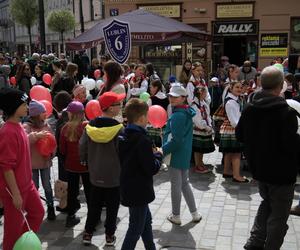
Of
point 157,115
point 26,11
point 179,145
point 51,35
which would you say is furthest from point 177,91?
point 51,35

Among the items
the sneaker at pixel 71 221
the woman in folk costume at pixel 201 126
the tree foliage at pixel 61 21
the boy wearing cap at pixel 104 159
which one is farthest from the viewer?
the tree foliage at pixel 61 21

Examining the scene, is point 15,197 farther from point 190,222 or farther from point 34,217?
point 190,222

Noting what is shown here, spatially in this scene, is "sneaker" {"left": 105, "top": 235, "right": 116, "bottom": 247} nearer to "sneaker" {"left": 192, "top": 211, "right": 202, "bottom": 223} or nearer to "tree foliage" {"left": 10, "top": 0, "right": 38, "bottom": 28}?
"sneaker" {"left": 192, "top": 211, "right": 202, "bottom": 223}

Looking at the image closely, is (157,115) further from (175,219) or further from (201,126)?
(201,126)

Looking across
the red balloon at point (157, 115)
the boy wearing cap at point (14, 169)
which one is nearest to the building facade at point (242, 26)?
the red balloon at point (157, 115)

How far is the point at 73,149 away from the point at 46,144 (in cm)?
31

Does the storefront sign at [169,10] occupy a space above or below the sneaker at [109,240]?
above

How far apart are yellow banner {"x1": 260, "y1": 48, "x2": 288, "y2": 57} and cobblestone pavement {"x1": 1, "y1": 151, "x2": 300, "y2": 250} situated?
46.4ft

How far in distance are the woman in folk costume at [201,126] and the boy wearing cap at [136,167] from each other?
11.2 ft

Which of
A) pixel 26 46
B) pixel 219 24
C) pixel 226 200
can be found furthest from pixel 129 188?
pixel 26 46

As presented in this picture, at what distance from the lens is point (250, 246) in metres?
4.20

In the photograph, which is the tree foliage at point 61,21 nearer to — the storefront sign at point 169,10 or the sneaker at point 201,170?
the storefront sign at point 169,10

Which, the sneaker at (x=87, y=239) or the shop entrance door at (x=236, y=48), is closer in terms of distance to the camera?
the sneaker at (x=87, y=239)

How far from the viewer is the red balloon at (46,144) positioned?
4645mm
